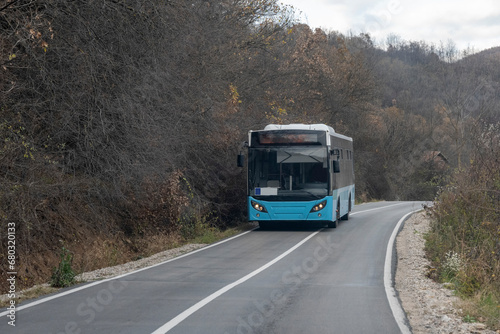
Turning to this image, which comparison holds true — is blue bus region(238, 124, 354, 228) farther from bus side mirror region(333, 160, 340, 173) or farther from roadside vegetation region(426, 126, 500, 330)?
roadside vegetation region(426, 126, 500, 330)

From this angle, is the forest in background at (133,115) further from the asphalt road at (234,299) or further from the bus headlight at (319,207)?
the bus headlight at (319,207)

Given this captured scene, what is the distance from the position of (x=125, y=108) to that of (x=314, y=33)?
104 feet

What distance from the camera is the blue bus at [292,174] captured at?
20.3m

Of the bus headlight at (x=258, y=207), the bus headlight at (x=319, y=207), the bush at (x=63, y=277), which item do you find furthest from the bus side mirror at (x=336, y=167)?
the bush at (x=63, y=277)

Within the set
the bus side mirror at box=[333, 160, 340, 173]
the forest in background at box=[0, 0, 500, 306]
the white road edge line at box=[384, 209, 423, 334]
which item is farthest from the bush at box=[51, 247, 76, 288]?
the bus side mirror at box=[333, 160, 340, 173]

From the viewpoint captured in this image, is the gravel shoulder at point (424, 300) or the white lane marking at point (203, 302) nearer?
the white lane marking at point (203, 302)

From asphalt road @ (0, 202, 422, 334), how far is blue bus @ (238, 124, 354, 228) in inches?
178

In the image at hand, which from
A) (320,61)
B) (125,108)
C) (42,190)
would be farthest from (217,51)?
(320,61)

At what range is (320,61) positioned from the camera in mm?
42656

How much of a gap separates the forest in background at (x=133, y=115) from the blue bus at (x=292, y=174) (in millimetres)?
2467

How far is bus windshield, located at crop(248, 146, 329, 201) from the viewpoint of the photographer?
2033 cm

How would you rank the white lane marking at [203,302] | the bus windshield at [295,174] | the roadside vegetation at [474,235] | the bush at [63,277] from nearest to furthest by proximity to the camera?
the white lane marking at [203,302] → the roadside vegetation at [474,235] → the bush at [63,277] → the bus windshield at [295,174]

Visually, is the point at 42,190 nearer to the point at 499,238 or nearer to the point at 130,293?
the point at 130,293

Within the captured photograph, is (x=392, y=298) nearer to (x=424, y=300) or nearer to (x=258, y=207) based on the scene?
(x=424, y=300)
